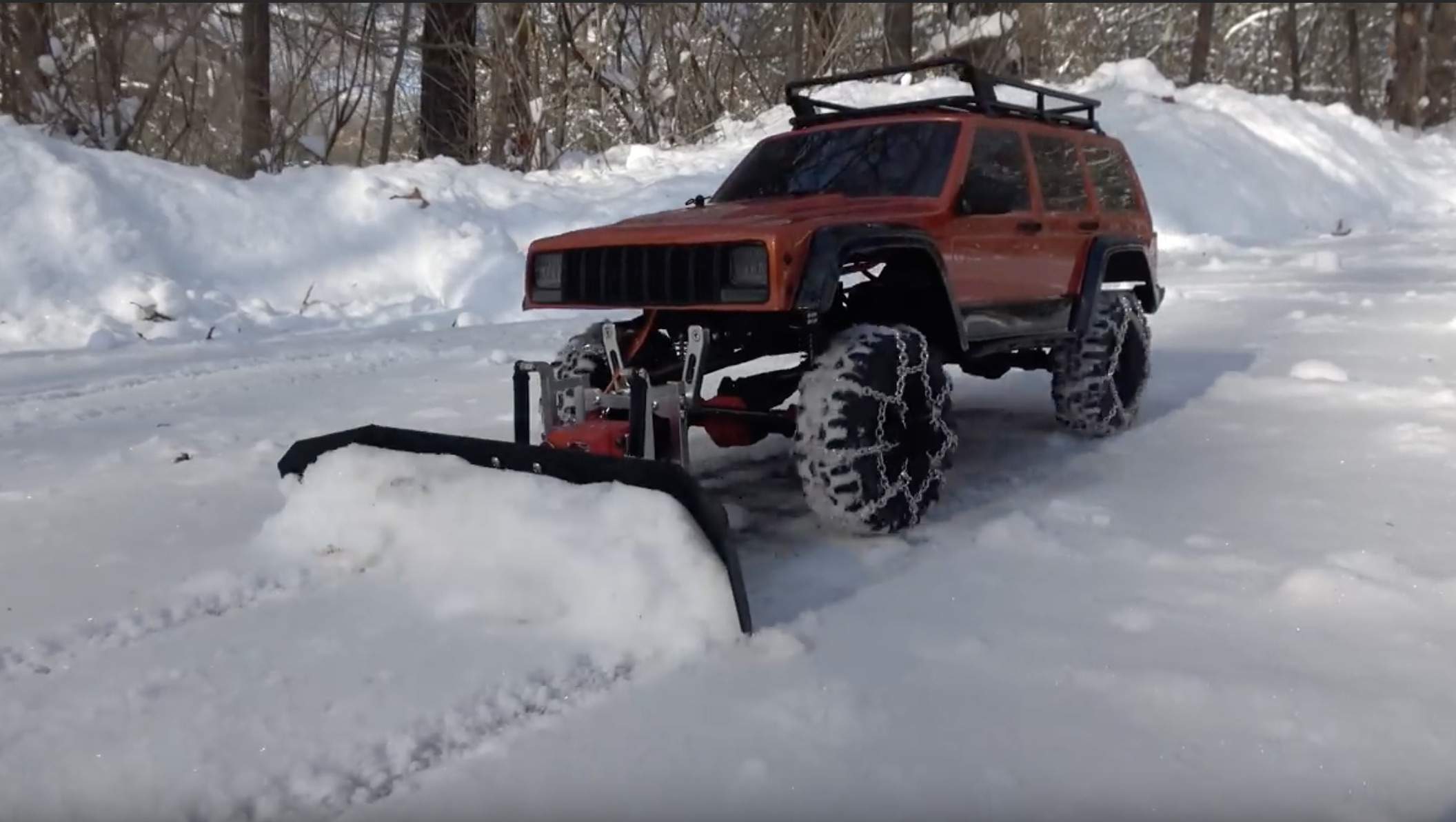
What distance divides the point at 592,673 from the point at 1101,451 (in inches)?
132

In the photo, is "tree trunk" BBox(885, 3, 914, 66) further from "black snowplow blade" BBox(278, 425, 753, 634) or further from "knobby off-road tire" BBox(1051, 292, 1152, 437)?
"black snowplow blade" BBox(278, 425, 753, 634)

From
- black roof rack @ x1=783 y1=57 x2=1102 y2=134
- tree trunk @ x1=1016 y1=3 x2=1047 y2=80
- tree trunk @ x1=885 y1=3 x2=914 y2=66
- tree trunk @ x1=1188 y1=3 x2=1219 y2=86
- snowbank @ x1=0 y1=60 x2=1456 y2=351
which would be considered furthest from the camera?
tree trunk @ x1=1188 y1=3 x2=1219 y2=86

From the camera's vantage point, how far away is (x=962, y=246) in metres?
4.88

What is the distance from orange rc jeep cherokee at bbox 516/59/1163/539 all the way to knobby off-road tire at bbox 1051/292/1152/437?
0.01 m

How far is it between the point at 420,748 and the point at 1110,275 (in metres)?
4.93

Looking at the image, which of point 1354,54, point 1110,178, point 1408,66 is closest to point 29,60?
point 1110,178

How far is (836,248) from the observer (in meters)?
4.06

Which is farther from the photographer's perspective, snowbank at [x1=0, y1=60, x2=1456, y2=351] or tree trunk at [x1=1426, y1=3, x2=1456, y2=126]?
tree trunk at [x1=1426, y1=3, x2=1456, y2=126]

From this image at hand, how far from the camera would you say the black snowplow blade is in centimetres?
338

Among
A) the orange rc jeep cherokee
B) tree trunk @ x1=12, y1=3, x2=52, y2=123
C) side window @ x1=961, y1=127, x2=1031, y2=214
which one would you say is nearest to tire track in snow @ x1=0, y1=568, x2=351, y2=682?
the orange rc jeep cherokee

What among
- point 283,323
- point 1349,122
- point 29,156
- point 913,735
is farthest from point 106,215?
point 1349,122

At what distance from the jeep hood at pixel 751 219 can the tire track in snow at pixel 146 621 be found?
1.54 metres

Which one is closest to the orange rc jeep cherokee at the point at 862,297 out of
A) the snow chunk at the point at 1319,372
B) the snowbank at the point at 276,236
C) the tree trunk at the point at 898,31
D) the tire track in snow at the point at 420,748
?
the tire track in snow at the point at 420,748

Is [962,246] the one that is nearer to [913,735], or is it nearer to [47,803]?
[913,735]
